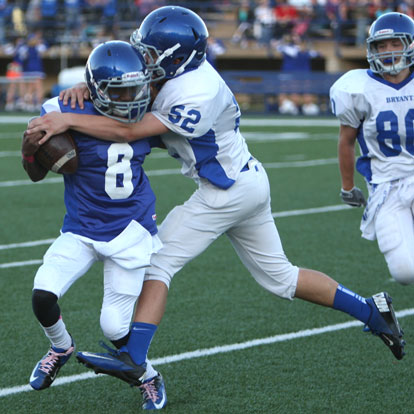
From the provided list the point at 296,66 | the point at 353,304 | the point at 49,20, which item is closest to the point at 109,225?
the point at 353,304

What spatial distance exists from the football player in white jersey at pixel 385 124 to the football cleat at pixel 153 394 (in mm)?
1366

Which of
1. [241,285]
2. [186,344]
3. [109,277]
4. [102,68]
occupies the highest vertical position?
[102,68]

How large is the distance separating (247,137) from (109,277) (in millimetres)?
11102

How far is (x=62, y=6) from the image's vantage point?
80.9 feet

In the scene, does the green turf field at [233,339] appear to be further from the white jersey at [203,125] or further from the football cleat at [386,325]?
the white jersey at [203,125]

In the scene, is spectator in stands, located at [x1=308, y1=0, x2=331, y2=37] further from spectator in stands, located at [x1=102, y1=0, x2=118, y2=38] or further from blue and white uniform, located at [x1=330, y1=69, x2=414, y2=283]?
blue and white uniform, located at [x1=330, y1=69, x2=414, y2=283]

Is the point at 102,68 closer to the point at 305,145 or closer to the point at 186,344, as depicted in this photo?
the point at 186,344

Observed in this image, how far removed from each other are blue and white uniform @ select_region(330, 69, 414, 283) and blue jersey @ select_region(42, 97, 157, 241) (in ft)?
4.45

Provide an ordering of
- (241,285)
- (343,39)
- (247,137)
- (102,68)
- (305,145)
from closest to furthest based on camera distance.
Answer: (102,68) < (241,285) < (305,145) < (247,137) < (343,39)

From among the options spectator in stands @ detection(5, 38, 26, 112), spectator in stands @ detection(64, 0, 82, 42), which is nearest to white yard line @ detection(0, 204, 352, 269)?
spectator in stands @ detection(5, 38, 26, 112)

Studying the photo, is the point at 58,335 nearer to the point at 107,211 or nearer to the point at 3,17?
the point at 107,211

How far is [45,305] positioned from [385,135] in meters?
1.98

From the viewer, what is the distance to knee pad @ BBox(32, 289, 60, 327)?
337 cm

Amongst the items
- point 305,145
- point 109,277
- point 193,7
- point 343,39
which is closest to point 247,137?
point 305,145
